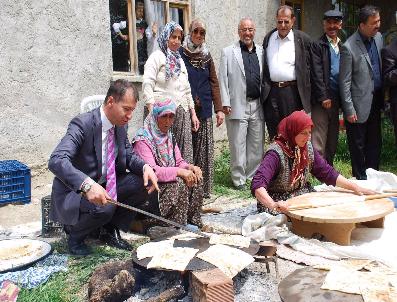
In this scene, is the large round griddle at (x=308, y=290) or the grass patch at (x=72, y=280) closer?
the large round griddle at (x=308, y=290)

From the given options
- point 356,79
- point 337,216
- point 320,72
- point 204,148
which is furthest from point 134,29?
point 337,216

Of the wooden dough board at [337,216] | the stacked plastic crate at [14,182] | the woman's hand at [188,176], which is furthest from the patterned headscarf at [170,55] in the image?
the wooden dough board at [337,216]

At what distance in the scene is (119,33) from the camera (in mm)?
6438

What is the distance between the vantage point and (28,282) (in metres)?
3.06

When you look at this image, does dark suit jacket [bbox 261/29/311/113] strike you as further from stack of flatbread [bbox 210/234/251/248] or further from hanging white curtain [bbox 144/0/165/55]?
stack of flatbread [bbox 210/234/251/248]

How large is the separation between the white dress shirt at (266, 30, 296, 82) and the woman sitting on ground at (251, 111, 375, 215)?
4.88 feet

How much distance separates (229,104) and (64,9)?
2.23m

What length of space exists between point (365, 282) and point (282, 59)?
362 cm

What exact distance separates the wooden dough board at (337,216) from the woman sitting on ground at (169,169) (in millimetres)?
842

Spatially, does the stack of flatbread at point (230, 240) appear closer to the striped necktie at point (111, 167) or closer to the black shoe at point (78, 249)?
the striped necktie at point (111, 167)

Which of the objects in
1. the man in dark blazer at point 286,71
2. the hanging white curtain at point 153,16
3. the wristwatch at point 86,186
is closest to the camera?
the wristwatch at point 86,186

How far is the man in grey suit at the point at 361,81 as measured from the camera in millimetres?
5672

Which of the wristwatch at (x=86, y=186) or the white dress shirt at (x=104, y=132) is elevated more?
the white dress shirt at (x=104, y=132)

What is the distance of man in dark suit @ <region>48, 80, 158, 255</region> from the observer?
3.41 meters
